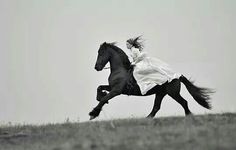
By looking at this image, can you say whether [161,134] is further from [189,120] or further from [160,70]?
[160,70]

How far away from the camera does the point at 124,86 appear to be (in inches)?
552

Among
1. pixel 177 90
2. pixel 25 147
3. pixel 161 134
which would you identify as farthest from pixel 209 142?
pixel 177 90

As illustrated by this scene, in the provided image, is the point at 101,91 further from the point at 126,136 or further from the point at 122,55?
the point at 126,136

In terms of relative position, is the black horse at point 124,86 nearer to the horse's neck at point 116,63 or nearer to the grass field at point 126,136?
the horse's neck at point 116,63

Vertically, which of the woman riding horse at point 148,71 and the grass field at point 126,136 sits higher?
the woman riding horse at point 148,71

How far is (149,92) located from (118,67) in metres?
1.13

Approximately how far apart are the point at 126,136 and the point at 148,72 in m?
4.96

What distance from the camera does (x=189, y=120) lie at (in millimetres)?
12086

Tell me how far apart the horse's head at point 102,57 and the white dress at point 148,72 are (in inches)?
31.2

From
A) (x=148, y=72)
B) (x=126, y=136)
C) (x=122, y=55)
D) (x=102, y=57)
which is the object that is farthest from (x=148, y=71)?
(x=126, y=136)

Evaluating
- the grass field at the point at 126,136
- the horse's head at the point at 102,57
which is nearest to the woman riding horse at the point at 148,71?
the horse's head at the point at 102,57

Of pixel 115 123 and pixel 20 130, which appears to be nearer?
pixel 115 123

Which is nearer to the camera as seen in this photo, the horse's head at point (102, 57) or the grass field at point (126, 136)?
the grass field at point (126, 136)

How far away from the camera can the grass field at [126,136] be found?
8072 mm
